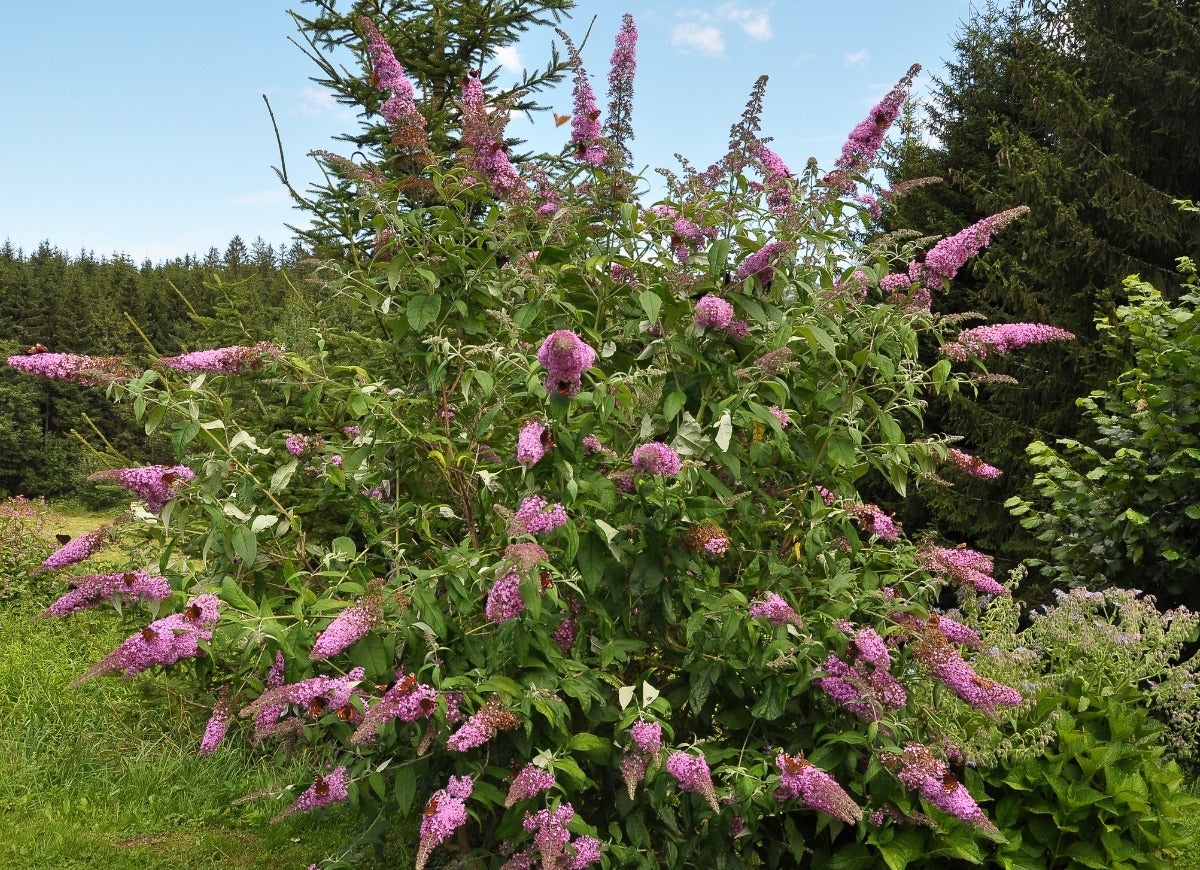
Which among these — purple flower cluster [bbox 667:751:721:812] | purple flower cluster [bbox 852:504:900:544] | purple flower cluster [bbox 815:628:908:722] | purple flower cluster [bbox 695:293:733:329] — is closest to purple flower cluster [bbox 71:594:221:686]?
purple flower cluster [bbox 667:751:721:812]

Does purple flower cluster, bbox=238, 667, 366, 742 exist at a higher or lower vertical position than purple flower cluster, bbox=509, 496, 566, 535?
lower

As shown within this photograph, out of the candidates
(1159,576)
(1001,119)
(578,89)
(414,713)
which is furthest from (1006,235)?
(414,713)

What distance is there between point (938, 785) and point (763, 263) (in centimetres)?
163

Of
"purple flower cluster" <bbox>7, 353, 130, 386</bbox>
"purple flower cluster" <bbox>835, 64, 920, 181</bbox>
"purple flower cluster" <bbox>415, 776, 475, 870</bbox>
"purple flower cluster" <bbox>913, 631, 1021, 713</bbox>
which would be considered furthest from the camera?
"purple flower cluster" <bbox>835, 64, 920, 181</bbox>

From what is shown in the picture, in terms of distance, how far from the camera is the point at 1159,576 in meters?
5.96

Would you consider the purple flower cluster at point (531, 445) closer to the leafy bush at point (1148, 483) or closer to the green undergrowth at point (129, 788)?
the green undergrowth at point (129, 788)

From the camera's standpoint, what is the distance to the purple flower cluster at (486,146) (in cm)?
320

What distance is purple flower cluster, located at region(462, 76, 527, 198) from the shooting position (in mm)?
3203

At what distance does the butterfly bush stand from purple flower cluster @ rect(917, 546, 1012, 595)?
0.05 ft

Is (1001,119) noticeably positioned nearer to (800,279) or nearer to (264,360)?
(800,279)

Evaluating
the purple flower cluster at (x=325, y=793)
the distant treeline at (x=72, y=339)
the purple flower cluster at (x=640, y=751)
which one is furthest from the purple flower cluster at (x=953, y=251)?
the distant treeline at (x=72, y=339)

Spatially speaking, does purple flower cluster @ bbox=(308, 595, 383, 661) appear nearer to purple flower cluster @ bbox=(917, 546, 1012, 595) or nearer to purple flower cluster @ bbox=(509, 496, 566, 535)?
purple flower cluster @ bbox=(509, 496, 566, 535)

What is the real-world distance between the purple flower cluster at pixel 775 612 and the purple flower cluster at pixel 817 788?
0.38 m

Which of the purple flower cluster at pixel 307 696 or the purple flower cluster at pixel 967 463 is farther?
the purple flower cluster at pixel 967 463
